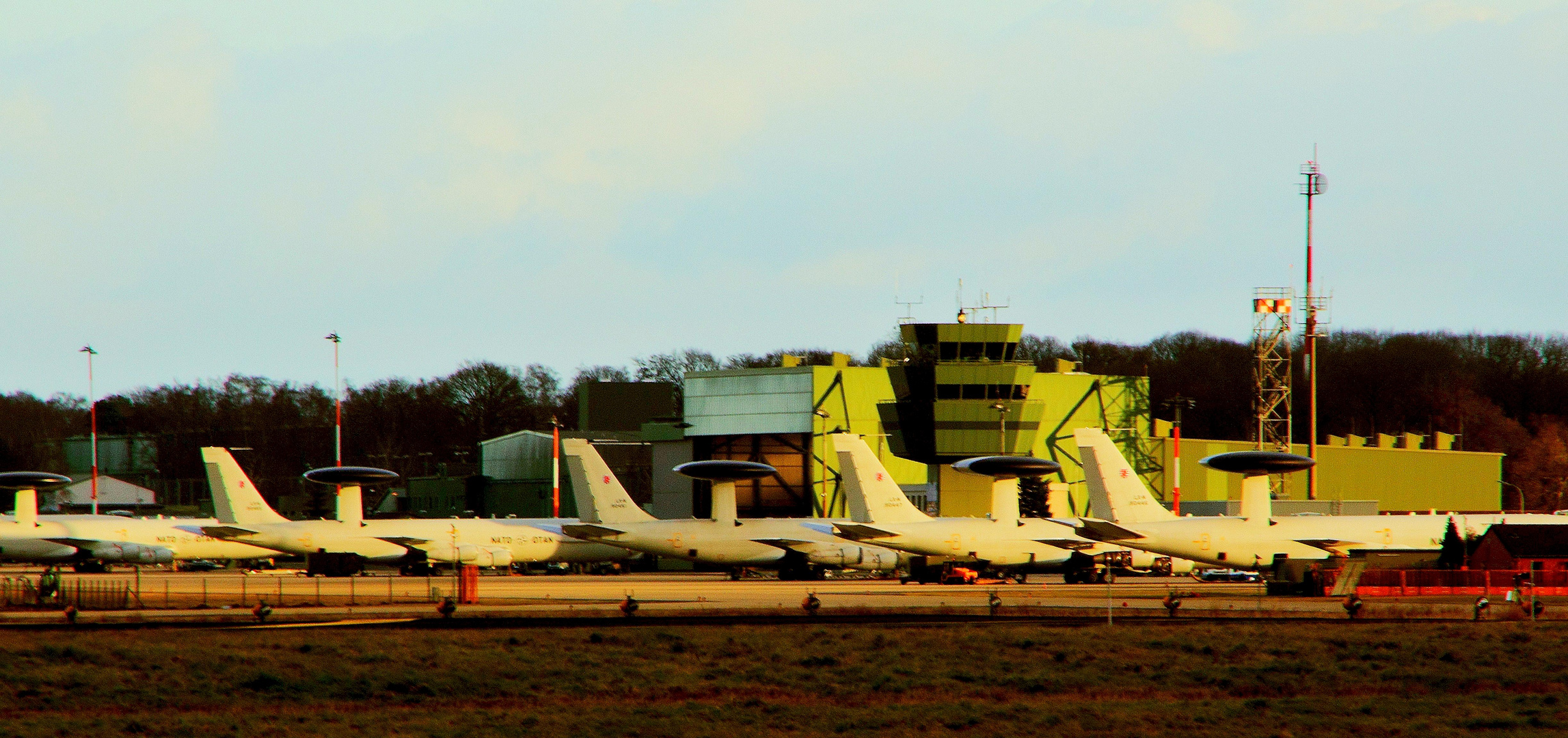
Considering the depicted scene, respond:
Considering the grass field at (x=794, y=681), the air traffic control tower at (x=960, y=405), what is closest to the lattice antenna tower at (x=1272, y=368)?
the air traffic control tower at (x=960, y=405)

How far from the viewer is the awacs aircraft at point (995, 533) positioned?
67750mm

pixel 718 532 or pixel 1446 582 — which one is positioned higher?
pixel 718 532

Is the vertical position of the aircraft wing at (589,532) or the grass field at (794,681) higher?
the aircraft wing at (589,532)

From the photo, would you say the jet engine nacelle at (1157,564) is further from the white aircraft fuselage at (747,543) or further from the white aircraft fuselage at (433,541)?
the white aircraft fuselage at (433,541)

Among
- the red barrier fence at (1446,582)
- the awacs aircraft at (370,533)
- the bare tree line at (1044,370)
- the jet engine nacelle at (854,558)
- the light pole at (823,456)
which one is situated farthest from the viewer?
the bare tree line at (1044,370)

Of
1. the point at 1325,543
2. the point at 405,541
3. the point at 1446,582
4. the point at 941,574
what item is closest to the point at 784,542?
the point at 941,574

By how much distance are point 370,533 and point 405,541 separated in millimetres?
1784

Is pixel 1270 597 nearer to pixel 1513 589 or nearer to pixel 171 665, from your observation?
pixel 1513 589

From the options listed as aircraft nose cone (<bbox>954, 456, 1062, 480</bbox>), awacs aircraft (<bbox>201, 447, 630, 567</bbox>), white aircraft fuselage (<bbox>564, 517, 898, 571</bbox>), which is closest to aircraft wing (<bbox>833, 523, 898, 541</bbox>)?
aircraft nose cone (<bbox>954, 456, 1062, 480</bbox>)

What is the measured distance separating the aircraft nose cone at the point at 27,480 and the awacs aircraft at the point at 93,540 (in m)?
0.08

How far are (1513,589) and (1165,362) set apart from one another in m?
108

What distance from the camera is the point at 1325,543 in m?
63.3

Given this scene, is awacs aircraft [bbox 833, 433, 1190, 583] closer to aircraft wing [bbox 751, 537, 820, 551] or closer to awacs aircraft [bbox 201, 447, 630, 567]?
aircraft wing [bbox 751, 537, 820, 551]

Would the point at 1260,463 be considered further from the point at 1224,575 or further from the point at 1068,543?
the point at 1224,575
